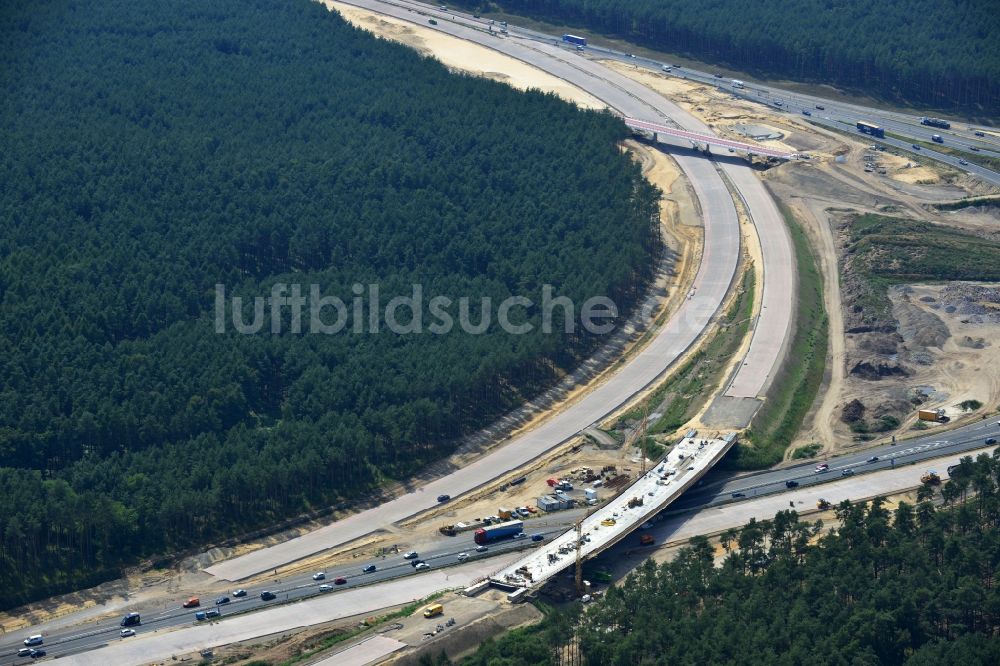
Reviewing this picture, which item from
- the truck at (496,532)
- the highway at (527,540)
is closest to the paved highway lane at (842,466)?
the highway at (527,540)

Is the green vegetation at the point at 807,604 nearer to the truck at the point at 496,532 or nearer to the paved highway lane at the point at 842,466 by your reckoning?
the paved highway lane at the point at 842,466

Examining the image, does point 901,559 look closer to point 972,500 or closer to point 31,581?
point 972,500

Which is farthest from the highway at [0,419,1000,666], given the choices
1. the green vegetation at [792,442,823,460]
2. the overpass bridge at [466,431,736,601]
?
the overpass bridge at [466,431,736,601]

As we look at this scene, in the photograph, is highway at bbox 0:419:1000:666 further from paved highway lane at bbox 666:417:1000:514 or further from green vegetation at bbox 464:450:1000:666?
green vegetation at bbox 464:450:1000:666

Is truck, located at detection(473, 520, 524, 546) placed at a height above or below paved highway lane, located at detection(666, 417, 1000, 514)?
below

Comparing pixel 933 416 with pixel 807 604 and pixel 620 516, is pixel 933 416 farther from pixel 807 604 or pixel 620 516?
pixel 807 604

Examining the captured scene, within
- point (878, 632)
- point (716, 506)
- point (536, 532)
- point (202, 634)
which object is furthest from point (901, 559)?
point (202, 634)
